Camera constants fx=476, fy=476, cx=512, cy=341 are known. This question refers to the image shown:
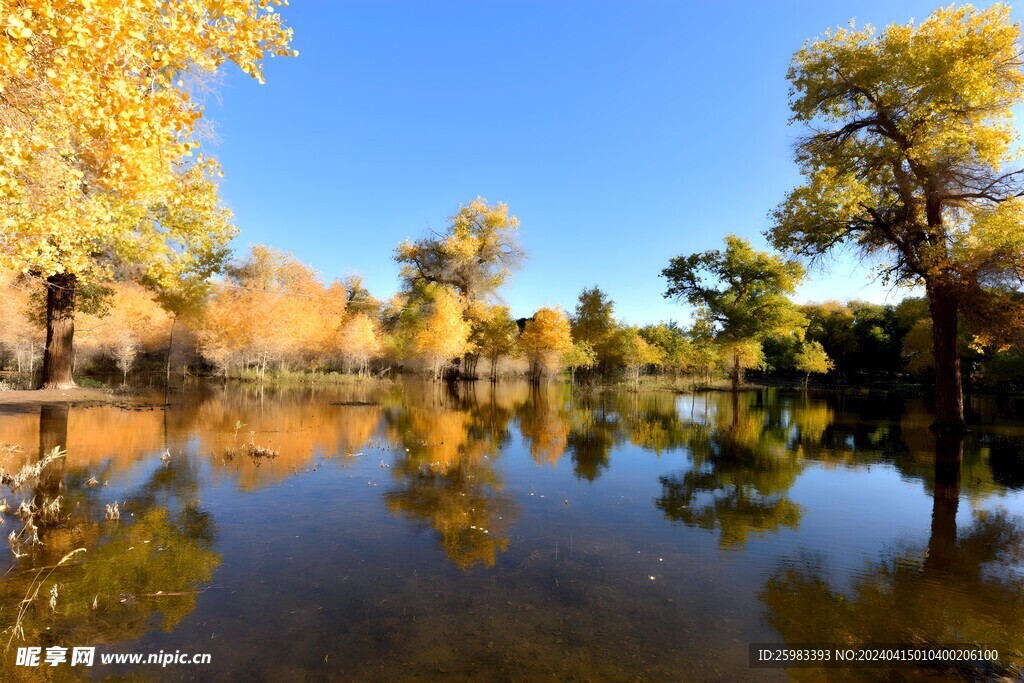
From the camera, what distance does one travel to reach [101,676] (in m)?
3.53

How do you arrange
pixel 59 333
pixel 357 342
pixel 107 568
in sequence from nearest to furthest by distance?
pixel 107 568 < pixel 59 333 < pixel 357 342

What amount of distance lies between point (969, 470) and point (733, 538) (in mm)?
9096

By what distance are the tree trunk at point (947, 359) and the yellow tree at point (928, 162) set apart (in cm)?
4

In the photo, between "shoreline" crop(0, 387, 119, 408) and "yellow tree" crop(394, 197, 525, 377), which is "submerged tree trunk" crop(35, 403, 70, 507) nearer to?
"shoreline" crop(0, 387, 119, 408)

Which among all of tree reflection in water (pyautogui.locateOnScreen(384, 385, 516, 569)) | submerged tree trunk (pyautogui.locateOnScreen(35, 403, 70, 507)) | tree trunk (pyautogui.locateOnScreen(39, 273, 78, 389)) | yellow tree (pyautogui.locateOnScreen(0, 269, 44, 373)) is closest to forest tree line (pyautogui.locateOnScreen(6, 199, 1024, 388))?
yellow tree (pyautogui.locateOnScreen(0, 269, 44, 373))

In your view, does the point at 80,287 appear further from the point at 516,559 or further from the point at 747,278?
the point at 747,278

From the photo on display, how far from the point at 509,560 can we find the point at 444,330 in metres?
34.7

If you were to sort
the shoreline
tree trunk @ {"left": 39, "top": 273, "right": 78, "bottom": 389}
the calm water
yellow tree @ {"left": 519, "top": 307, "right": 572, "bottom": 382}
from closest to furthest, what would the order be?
the calm water < the shoreline < tree trunk @ {"left": 39, "top": 273, "right": 78, "bottom": 389} < yellow tree @ {"left": 519, "top": 307, "right": 572, "bottom": 382}

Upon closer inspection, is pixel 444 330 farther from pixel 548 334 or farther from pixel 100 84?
pixel 100 84

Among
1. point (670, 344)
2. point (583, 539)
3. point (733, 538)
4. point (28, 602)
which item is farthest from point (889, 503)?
point (670, 344)

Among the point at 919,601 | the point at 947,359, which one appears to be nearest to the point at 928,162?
the point at 947,359

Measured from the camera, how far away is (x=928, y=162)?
1602 cm

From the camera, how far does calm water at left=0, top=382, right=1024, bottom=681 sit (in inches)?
156

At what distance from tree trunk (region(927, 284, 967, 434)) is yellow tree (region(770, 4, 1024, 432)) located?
4 centimetres
